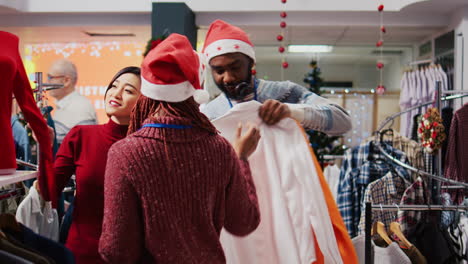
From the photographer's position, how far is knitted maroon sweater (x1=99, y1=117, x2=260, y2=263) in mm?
1084

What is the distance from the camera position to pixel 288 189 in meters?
1.70

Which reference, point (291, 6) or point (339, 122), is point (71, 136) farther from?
point (291, 6)

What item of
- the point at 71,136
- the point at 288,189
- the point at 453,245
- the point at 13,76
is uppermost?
the point at 13,76

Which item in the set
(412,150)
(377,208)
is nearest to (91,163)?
(377,208)

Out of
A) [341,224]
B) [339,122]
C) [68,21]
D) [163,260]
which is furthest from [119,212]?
[68,21]

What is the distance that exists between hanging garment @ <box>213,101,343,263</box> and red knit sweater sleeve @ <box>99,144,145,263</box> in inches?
26.0

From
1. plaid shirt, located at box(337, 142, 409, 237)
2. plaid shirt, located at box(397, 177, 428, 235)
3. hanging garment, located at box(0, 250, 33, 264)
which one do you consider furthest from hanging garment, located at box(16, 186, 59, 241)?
plaid shirt, located at box(337, 142, 409, 237)

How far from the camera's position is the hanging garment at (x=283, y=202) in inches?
63.7

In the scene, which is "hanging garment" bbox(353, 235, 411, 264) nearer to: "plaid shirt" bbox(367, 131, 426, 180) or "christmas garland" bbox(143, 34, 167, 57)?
"christmas garland" bbox(143, 34, 167, 57)

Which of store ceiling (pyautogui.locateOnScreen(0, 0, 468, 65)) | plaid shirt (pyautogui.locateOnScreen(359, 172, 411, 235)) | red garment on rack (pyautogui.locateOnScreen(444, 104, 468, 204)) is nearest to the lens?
plaid shirt (pyautogui.locateOnScreen(359, 172, 411, 235))

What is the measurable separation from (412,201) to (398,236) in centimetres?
38

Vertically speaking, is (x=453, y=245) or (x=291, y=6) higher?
(x=291, y=6)

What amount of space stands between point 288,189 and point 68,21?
5.09 metres

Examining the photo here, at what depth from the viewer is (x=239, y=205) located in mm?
1221
